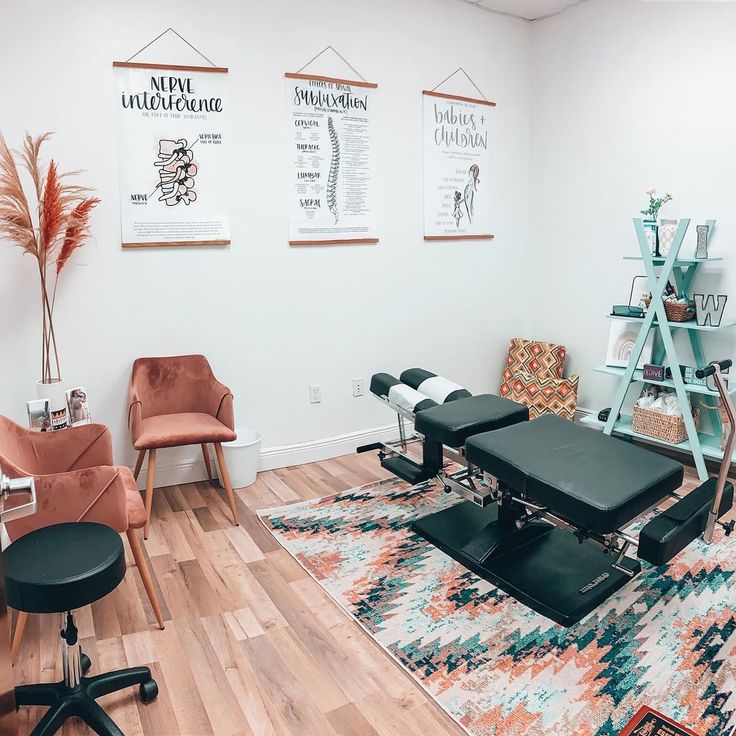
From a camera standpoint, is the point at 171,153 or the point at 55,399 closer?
the point at 55,399

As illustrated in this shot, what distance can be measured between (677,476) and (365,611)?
1166 millimetres

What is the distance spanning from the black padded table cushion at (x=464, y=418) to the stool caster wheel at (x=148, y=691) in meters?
1.33

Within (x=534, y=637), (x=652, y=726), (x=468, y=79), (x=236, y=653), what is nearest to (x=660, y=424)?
(x=534, y=637)

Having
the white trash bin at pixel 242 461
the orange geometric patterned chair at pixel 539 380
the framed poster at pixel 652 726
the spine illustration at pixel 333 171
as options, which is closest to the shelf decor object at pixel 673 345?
the orange geometric patterned chair at pixel 539 380

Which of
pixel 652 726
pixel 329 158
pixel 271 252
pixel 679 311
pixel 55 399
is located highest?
pixel 329 158

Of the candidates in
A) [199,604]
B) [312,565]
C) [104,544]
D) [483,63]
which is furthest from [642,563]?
[483,63]

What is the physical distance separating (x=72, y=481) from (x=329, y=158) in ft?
7.43

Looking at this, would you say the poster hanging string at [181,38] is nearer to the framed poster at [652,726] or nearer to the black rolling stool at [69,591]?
the black rolling stool at [69,591]

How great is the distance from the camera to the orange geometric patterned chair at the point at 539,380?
4.04 m

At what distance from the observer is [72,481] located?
1862mm

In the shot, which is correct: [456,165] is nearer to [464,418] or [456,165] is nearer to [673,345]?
[673,345]

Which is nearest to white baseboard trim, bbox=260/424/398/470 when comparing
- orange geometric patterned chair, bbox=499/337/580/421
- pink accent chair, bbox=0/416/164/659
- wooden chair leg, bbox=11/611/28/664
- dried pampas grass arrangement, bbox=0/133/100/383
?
orange geometric patterned chair, bbox=499/337/580/421

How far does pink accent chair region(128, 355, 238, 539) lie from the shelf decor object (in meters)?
2.13

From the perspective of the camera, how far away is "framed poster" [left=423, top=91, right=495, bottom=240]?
12.5 ft
